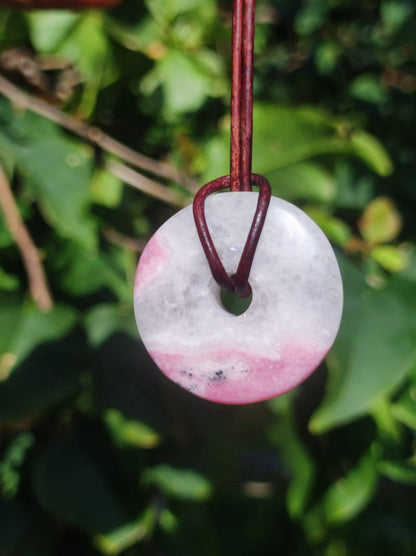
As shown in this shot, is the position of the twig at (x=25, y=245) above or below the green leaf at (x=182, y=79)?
below

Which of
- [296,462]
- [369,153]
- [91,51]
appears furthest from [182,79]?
[296,462]

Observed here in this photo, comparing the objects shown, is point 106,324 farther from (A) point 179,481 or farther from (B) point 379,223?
(B) point 379,223

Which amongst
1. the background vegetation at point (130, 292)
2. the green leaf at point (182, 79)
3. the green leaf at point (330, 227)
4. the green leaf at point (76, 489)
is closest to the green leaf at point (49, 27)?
the background vegetation at point (130, 292)

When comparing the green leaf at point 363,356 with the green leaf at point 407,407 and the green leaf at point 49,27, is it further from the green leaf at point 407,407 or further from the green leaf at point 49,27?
the green leaf at point 49,27

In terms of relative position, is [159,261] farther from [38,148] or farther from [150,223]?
[150,223]

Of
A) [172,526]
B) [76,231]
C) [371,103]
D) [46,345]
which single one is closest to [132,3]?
[76,231]
